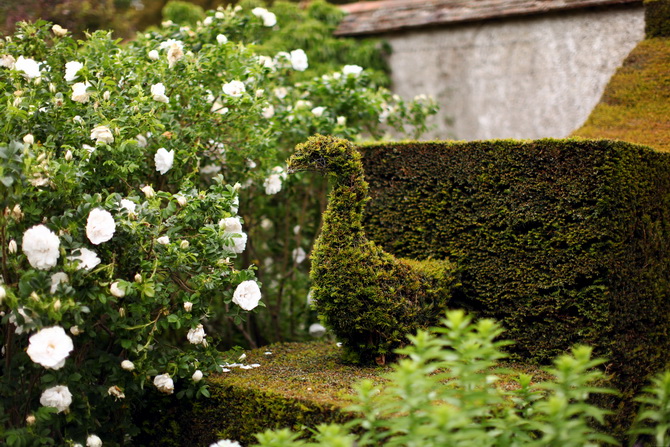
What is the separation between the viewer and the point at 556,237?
167 inches

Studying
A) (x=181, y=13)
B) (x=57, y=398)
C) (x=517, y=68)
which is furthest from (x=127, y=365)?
(x=517, y=68)

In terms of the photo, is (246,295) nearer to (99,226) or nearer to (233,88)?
(99,226)

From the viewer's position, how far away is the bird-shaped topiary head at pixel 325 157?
165 inches

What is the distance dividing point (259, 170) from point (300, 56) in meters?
1.14

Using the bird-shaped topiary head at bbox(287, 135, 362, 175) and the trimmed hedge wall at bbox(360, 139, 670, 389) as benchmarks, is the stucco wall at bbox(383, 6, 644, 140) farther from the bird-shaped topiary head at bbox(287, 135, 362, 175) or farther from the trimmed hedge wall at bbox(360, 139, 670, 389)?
the bird-shaped topiary head at bbox(287, 135, 362, 175)


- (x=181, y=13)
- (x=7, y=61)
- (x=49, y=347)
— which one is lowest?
(x=49, y=347)

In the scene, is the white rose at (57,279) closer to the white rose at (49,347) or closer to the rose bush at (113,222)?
the rose bush at (113,222)

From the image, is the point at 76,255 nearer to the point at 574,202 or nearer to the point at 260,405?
the point at 260,405

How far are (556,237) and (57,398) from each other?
319 centimetres

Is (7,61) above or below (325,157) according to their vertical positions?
above

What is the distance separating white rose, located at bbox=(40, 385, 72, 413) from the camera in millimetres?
3254

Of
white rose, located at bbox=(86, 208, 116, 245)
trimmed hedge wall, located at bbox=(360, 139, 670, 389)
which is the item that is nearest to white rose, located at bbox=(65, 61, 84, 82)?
white rose, located at bbox=(86, 208, 116, 245)

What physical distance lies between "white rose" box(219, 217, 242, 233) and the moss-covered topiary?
1.75 ft

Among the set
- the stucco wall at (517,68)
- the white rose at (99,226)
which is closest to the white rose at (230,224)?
the white rose at (99,226)
